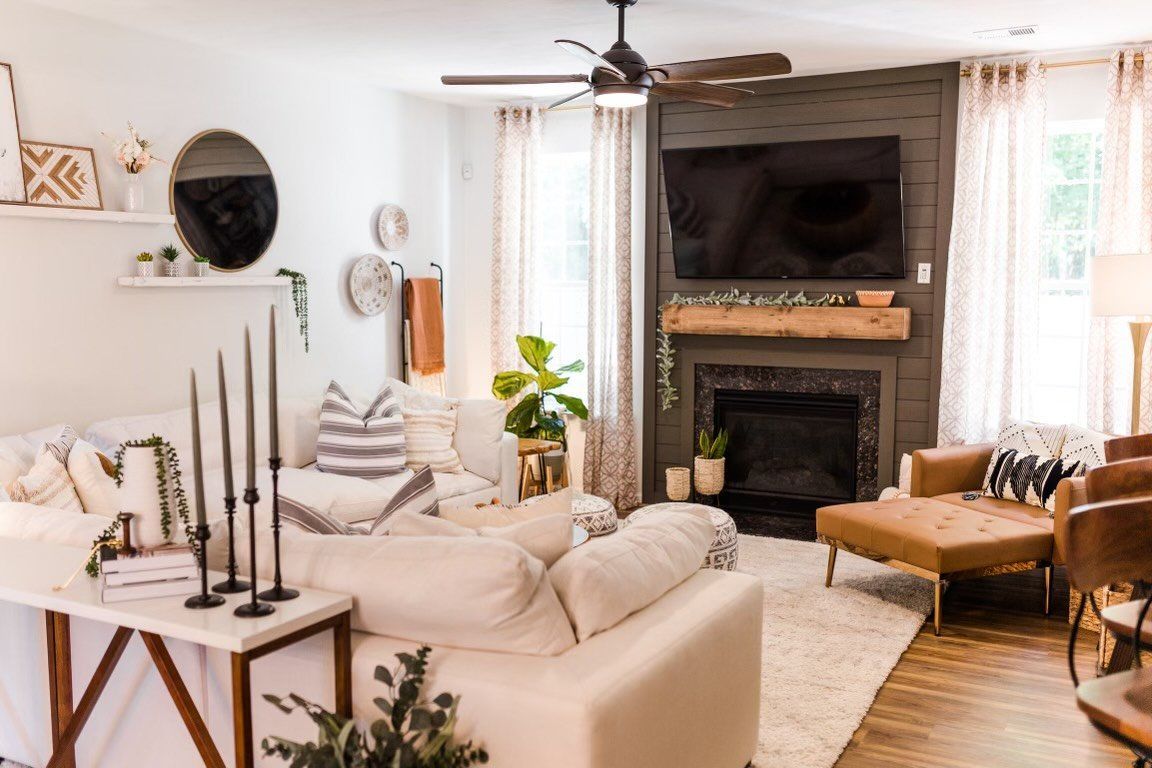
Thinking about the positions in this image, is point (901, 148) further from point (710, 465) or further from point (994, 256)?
point (710, 465)

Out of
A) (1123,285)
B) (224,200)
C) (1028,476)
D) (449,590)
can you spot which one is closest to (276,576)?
(449,590)

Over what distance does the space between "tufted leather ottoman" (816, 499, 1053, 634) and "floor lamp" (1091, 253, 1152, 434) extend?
3.38ft

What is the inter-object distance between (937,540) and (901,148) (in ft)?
8.56

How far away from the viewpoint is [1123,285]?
4.70 meters

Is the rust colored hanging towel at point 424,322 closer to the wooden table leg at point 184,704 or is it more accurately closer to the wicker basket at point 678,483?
the wicker basket at point 678,483

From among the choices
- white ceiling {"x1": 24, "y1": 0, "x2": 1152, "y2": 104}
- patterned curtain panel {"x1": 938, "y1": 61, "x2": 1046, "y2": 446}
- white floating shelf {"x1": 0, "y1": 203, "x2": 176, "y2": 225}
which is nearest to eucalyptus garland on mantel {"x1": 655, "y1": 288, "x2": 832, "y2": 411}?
patterned curtain panel {"x1": 938, "y1": 61, "x2": 1046, "y2": 446}

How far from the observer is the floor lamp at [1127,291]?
4.65 m

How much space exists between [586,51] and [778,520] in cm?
356

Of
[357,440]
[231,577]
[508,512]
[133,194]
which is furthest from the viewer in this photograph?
[357,440]

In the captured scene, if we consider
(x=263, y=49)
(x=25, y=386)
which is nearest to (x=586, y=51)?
(x=263, y=49)

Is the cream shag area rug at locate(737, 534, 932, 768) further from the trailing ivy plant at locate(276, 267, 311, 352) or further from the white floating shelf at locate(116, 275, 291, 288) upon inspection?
the white floating shelf at locate(116, 275, 291, 288)

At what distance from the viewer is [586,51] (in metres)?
3.80

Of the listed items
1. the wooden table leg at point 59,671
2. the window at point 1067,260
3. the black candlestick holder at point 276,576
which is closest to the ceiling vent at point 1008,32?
the window at point 1067,260

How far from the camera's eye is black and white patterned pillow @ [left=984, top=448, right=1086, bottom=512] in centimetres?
475
